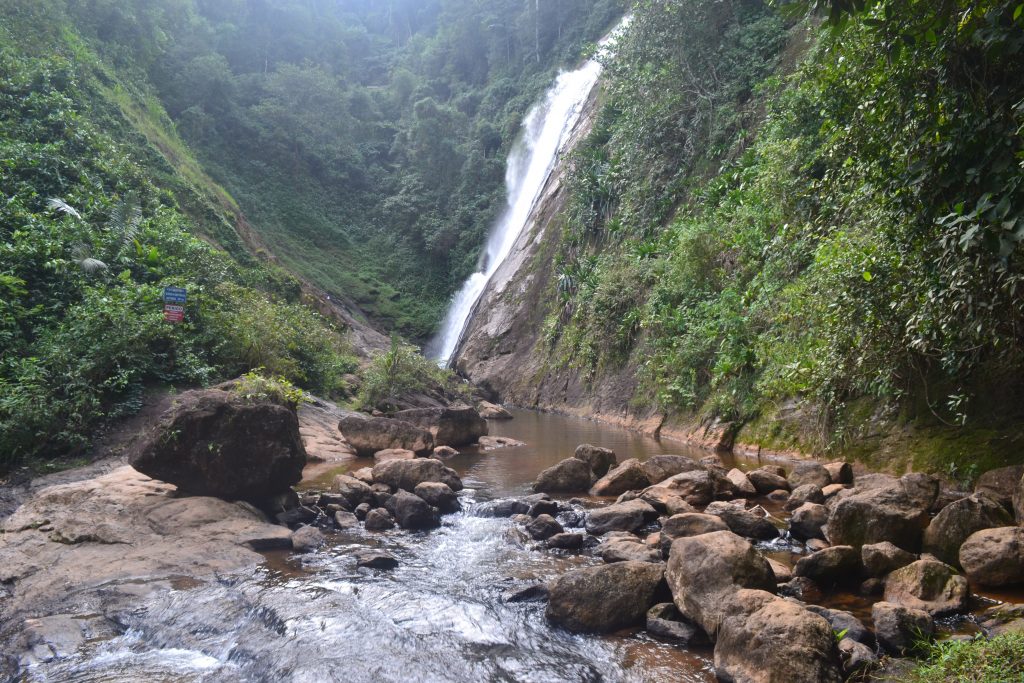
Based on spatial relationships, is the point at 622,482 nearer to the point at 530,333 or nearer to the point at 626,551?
the point at 626,551

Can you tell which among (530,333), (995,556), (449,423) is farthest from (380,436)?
(530,333)

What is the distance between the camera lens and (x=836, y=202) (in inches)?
465

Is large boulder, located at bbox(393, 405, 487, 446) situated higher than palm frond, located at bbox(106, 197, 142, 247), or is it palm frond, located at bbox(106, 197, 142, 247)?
palm frond, located at bbox(106, 197, 142, 247)

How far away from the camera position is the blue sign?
12.4 m

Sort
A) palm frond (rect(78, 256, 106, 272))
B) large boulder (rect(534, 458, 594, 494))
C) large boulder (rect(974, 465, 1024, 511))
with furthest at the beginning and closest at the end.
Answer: palm frond (rect(78, 256, 106, 272)), large boulder (rect(534, 458, 594, 494)), large boulder (rect(974, 465, 1024, 511))

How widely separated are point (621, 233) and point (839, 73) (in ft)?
47.1

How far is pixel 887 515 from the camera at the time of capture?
19.9 feet

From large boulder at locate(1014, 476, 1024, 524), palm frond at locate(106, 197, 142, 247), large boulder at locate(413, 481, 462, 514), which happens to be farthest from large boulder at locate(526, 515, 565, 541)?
palm frond at locate(106, 197, 142, 247)

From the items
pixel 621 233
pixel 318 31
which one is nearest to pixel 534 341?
pixel 621 233

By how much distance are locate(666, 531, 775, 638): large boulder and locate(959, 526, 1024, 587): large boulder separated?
1520 mm

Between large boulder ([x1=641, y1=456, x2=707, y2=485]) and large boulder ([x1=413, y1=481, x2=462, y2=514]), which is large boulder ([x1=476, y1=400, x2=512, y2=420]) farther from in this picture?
large boulder ([x1=413, y1=481, x2=462, y2=514])

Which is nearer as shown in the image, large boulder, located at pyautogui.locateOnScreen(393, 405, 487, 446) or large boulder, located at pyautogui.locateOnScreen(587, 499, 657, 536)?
large boulder, located at pyautogui.locateOnScreen(587, 499, 657, 536)

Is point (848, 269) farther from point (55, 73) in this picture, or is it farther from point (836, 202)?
point (55, 73)

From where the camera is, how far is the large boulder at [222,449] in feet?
27.7
